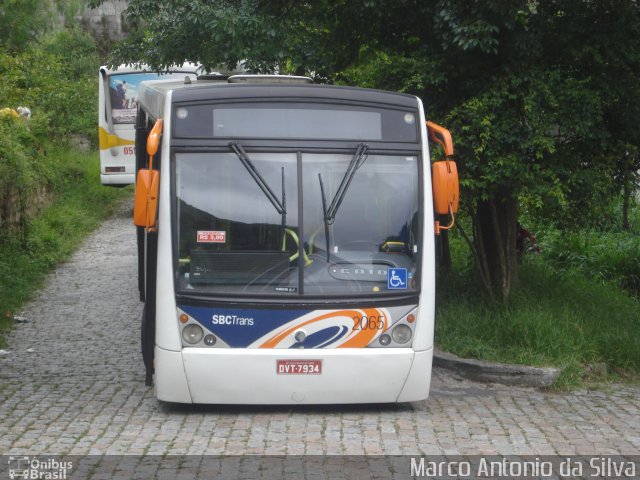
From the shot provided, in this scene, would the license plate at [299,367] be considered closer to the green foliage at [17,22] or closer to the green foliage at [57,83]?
the green foliage at [17,22]

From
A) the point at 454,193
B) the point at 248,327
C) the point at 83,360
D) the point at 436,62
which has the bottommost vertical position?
the point at 83,360

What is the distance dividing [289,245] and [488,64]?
345cm

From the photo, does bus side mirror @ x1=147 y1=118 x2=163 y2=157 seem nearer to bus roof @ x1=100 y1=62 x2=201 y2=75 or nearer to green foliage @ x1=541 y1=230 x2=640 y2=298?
bus roof @ x1=100 y1=62 x2=201 y2=75

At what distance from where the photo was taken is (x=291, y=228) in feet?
26.9

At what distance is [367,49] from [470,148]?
2.05 m

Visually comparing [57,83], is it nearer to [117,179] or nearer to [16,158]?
[117,179]

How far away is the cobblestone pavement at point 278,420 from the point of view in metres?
7.39

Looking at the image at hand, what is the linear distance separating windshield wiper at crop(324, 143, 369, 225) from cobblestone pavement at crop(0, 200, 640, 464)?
1.56 metres

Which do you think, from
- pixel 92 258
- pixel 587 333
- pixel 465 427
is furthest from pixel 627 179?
pixel 92 258

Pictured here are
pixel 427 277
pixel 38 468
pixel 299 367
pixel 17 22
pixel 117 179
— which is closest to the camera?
pixel 38 468

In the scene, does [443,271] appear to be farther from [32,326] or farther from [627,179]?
[32,326]

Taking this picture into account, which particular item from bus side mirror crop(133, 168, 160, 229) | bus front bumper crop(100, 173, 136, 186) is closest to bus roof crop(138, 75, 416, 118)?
bus side mirror crop(133, 168, 160, 229)

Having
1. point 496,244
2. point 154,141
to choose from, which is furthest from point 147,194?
point 496,244

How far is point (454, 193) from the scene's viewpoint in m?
8.41
